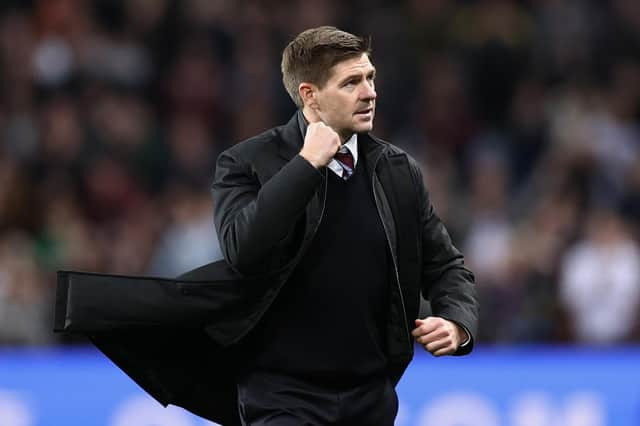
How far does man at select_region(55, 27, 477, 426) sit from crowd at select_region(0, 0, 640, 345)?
4822mm

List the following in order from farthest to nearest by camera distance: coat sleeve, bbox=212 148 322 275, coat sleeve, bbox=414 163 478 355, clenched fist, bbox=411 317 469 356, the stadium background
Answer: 1. the stadium background
2. coat sleeve, bbox=414 163 478 355
3. clenched fist, bbox=411 317 469 356
4. coat sleeve, bbox=212 148 322 275

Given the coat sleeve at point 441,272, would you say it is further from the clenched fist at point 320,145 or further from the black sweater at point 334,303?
the clenched fist at point 320,145

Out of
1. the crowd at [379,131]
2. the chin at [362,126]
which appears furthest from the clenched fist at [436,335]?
the crowd at [379,131]

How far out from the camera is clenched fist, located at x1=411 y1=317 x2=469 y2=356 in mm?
4500

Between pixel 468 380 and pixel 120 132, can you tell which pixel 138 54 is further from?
pixel 468 380

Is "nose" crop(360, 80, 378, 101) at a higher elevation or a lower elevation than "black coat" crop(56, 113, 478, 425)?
higher

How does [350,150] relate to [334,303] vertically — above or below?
above

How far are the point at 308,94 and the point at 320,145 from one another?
301 millimetres

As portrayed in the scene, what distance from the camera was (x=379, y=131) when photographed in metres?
11.5

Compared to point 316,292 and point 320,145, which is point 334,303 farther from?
point 320,145

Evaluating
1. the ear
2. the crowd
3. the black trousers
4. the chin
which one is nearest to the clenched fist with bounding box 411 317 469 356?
the black trousers

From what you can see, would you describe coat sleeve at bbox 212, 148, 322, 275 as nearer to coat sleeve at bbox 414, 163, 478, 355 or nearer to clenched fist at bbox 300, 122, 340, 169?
clenched fist at bbox 300, 122, 340, 169

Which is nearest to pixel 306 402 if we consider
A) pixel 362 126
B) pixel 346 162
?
pixel 346 162

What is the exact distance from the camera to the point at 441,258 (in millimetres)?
4828
